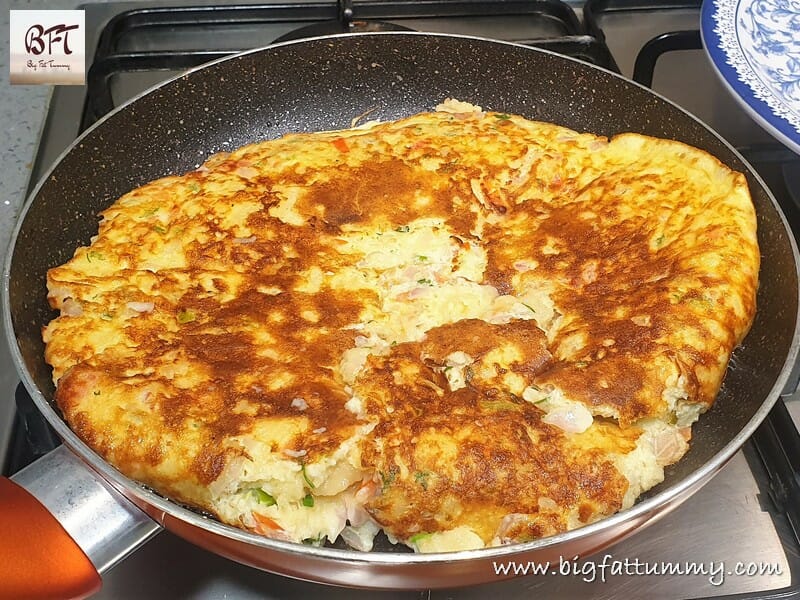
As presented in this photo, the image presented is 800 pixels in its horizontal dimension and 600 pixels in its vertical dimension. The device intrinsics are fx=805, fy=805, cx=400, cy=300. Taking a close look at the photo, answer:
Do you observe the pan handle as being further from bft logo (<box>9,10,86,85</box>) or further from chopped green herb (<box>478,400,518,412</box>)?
bft logo (<box>9,10,86,85</box>)

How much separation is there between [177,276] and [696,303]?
1.07 meters

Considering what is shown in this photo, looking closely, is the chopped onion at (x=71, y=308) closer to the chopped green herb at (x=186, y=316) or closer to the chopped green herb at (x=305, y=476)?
the chopped green herb at (x=186, y=316)

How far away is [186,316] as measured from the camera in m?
1.65

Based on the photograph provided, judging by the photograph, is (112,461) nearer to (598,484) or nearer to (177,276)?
(177,276)

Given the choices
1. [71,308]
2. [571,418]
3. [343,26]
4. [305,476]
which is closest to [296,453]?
[305,476]

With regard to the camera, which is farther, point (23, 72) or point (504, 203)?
point (23, 72)

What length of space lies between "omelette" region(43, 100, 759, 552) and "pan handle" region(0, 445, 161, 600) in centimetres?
11

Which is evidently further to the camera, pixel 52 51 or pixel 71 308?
pixel 52 51

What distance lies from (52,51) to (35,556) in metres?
1.74

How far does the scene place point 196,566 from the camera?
1.56m

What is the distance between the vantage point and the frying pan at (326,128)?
124 cm

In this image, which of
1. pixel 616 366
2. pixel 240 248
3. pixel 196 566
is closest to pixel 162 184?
pixel 240 248

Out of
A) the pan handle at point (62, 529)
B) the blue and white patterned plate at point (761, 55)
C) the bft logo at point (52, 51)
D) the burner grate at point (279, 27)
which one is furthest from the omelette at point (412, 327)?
the bft logo at point (52, 51)

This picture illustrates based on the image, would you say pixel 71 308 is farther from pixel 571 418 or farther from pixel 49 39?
pixel 49 39
